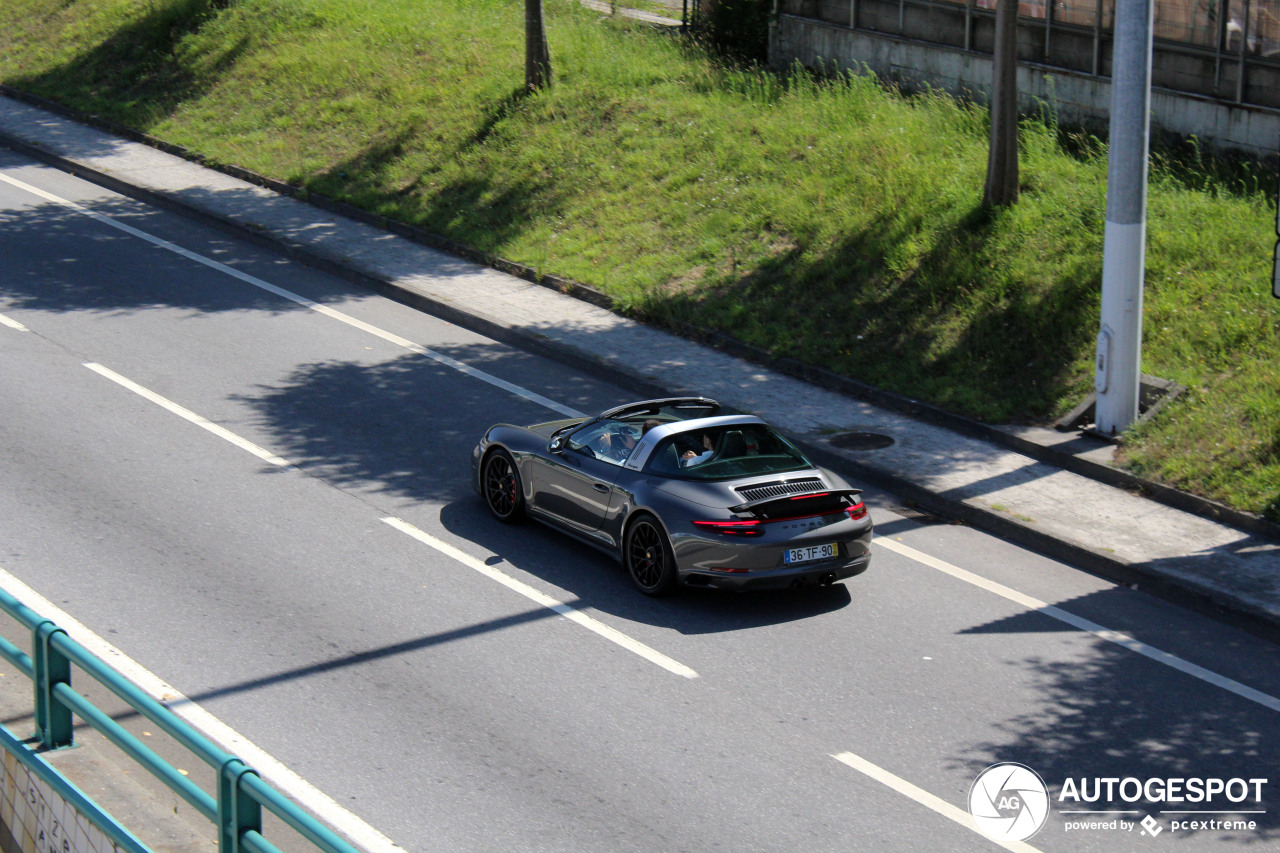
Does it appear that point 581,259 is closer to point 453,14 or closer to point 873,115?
point 873,115

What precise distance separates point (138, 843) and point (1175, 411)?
10885mm

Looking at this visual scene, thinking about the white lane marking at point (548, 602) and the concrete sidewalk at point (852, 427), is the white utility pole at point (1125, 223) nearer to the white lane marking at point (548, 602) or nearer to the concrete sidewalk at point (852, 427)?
the concrete sidewalk at point (852, 427)

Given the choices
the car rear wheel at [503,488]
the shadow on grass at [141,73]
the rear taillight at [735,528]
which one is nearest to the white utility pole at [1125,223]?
the rear taillight at [735,528]

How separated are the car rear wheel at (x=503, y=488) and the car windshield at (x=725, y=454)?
59.3 inches

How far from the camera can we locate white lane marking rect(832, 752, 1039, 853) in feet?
23.6

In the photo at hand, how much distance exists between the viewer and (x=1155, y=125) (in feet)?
60.1

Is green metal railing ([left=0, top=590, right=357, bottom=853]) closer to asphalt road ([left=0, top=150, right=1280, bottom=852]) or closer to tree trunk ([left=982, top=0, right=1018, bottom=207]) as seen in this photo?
asphalt road ([left=0, top=150, right=1280, bottom=852])

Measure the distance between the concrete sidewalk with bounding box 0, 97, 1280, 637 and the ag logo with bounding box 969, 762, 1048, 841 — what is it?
11.1ft

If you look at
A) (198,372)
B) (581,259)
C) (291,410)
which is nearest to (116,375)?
(198,372)

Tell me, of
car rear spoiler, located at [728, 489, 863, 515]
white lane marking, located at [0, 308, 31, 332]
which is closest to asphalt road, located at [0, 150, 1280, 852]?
car rear spoiler, located at [728, 489, 863, 515]

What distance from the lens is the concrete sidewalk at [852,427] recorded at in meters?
11.2

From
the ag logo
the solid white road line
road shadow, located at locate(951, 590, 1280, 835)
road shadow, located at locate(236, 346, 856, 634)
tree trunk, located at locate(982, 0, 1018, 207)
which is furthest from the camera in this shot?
tree trunk, located at locate(982, 0, 1018, 207)

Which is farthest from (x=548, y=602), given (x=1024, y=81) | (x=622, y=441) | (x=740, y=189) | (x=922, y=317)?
(x=1024, y=81)

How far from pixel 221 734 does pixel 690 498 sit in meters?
3.71
